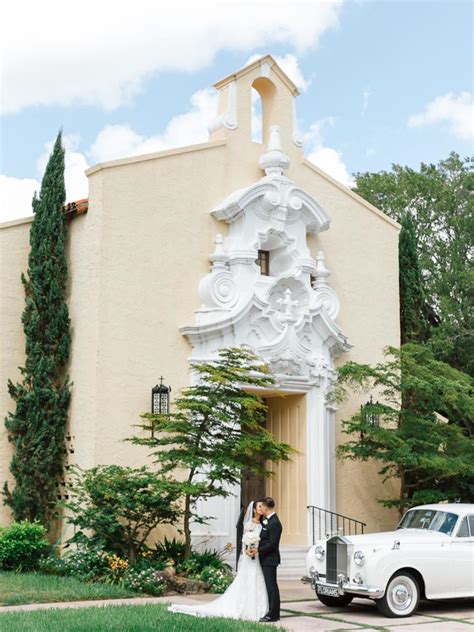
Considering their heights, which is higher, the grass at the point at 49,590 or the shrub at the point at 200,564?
the shrub at the point at 200,564

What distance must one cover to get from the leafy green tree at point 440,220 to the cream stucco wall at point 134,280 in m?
11.3

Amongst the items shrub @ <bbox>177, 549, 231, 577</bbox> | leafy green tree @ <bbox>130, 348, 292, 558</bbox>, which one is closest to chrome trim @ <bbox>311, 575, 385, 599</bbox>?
leafy green tree @ <bbox>130, 348, 292, 558</bbox>

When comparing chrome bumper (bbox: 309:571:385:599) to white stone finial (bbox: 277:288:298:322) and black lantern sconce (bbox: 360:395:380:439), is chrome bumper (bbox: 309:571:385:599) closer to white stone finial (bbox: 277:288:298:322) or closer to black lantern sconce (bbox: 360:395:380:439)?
black lantern sconce (bbox: 360:395:380:439)

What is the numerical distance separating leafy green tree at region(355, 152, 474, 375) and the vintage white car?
16.4m

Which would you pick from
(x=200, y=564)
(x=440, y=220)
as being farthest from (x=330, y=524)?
(x=440, y=220)

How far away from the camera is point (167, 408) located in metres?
16.7

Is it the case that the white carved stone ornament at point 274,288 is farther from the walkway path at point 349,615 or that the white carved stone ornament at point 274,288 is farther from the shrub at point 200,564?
the walkway path at point 349,615

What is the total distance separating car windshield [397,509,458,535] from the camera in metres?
13.4

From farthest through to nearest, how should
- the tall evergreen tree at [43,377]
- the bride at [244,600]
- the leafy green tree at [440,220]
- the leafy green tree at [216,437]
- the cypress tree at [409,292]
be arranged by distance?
the leafy green tree at [440,220] → the cypress tree at [409,292] → the tall evergreen tree at [43,377] → the leafy green tree at [216,437] → the bride at [244,600]

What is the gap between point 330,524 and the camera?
18.6 meters

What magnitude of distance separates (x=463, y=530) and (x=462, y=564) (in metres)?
0.59

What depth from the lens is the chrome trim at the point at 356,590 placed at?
12.1m

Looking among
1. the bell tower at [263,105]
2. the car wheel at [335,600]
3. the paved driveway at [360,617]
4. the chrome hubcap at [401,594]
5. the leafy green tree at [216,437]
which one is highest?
the bell tower at [263,105]

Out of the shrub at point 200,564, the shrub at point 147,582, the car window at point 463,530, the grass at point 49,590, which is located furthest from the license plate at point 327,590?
the grass at point 49,590
